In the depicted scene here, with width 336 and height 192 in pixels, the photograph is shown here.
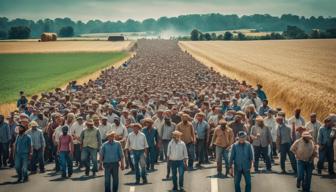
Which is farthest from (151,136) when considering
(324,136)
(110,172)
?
(324,136)

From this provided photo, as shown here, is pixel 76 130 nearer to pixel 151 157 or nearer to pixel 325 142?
pixel 151 157

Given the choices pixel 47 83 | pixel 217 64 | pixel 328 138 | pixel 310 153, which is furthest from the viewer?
pixel 217 64

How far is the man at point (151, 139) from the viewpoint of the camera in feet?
61.6

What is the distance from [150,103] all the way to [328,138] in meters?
9.63

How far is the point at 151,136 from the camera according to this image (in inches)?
743

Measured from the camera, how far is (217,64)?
8200 cm

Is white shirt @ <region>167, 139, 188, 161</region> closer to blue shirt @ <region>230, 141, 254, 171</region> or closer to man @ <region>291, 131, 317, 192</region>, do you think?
blue shirt @ <region>230, 141, 254, 171</region>

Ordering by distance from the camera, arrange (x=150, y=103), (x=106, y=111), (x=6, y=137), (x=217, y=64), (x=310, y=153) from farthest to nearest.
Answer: (x=217, y=64), (x=150, y=103), (x=106, y=111), (x=6, y=137), (x=310, y=153)

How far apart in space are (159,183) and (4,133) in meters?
6.29

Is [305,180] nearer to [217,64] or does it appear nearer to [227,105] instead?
[227,105]

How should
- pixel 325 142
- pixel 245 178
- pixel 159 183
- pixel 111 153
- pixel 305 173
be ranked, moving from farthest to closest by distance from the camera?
1. pixel 325 142
2. pixel 159 183
3. pixel 305 173
4. pixel 111 153
5. pixel 245 178

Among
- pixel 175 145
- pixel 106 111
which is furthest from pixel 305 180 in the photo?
pixel 106 111

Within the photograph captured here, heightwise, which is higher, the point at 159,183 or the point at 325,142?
the point at 325,142

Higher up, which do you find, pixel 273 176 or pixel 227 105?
pixel 227 105
